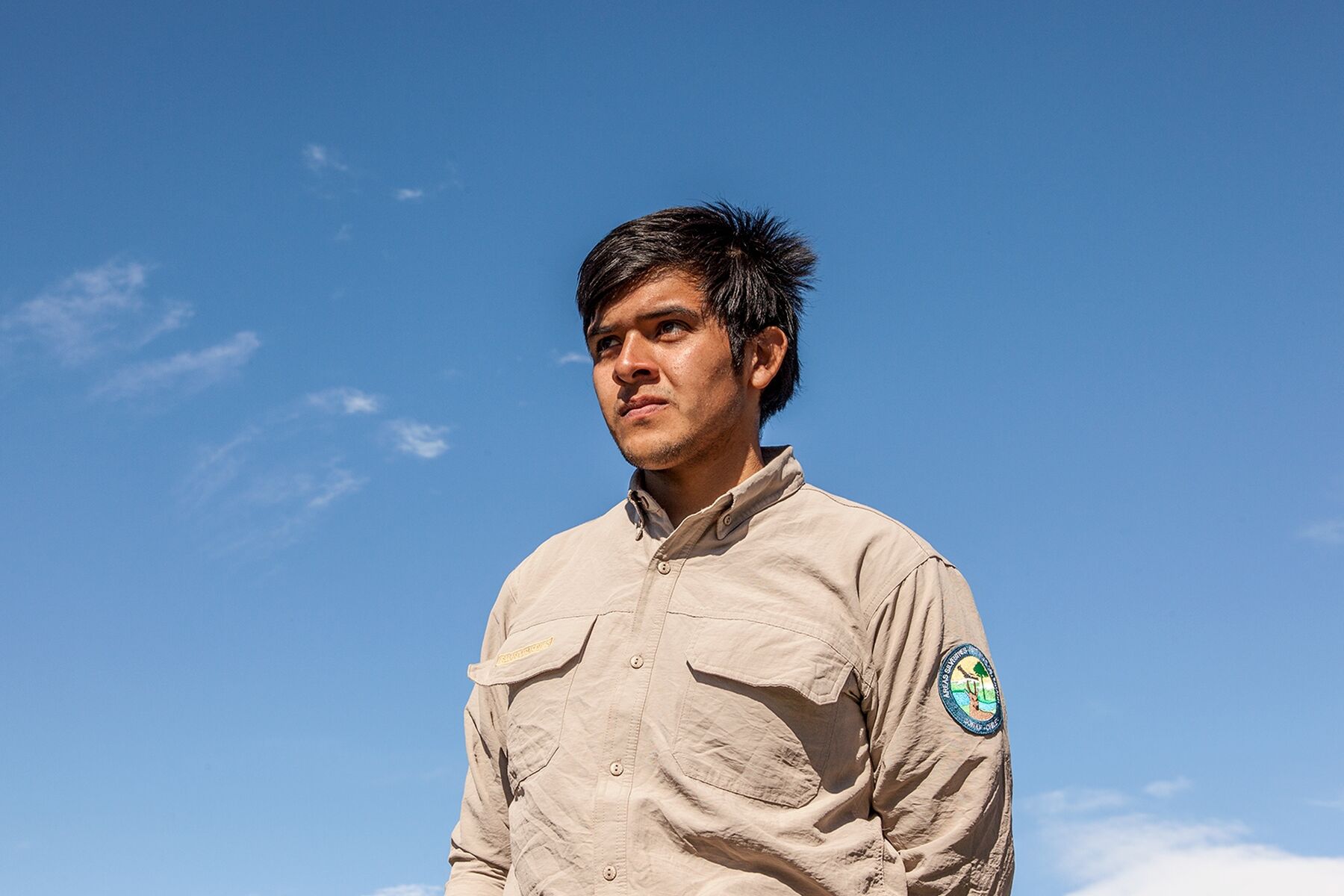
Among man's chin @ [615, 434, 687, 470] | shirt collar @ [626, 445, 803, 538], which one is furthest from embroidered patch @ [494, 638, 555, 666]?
man's chin @ [615, 434, 687, 470]

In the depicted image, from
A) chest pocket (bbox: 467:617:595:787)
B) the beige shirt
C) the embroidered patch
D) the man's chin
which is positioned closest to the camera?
the beige shirt

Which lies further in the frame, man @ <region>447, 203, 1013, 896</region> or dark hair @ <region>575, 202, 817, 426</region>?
dark hair @ <region>575, 202, 817, 426</region>

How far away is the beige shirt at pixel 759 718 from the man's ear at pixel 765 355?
13.6 inches

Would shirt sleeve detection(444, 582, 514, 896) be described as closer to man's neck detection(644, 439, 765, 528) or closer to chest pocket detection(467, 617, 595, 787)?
chest pocket detection(467, 617, 595, 787)

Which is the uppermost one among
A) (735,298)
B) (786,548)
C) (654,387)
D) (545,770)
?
(735,298)

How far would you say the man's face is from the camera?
3641mm

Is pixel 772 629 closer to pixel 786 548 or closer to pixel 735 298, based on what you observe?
Result: pixel 786 548

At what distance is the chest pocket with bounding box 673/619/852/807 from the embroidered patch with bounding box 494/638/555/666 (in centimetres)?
46

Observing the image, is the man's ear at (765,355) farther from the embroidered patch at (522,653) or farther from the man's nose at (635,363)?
the embroidered patch at (522,653)

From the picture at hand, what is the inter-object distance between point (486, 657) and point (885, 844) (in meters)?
1.40

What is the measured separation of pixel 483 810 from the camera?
3809 millimetres

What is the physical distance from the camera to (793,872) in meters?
3.02

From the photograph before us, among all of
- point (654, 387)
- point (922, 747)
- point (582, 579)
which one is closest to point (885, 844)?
Result: point (922, 747)

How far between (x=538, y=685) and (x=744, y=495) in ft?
2.46
